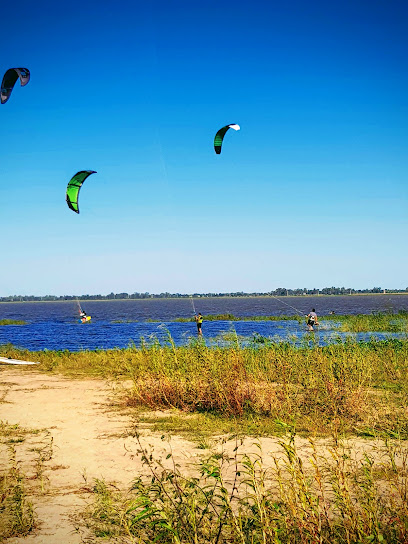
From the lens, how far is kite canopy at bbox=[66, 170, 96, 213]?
10078 mm

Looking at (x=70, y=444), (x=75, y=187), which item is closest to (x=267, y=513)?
(x=70, y=444)

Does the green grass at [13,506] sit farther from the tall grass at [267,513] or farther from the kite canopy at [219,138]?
the kite canopy at [219,138]

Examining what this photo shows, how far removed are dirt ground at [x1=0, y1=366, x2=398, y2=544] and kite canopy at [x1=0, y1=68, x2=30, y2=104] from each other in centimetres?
579

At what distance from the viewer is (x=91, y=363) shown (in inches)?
620

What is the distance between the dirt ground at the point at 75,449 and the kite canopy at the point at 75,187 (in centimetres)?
419

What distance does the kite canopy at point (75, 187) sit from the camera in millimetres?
10078

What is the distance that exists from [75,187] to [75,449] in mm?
5963

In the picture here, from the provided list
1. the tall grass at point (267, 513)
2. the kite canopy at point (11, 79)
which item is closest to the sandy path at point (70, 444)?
the tall grass at point (267, 513)

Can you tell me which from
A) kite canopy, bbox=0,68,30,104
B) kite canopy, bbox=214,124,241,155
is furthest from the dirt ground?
kite canopy, bbox=0,68,30,104

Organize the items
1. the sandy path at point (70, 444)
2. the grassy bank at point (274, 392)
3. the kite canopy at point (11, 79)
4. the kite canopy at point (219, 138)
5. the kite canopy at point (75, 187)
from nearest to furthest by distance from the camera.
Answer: the sandy path at point (70, 444), the grassy bank at point (274, 392), the kite canopy at point (11, 79), the kite canopy at point (219, 138), the kite canopy at point (75, 187)

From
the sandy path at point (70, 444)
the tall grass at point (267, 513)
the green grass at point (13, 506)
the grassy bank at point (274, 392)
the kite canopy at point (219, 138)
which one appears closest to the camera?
the tall grass at point (267, 513)

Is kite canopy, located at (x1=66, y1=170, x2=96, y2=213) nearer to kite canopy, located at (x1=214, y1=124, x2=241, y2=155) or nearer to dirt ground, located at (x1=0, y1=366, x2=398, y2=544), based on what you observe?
kite canopy, located at (x1=214, y1=124, x2=241, y2=155)

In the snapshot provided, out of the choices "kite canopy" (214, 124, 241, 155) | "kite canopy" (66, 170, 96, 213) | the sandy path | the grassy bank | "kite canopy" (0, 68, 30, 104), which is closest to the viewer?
the sandy path

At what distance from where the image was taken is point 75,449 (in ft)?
20.9
